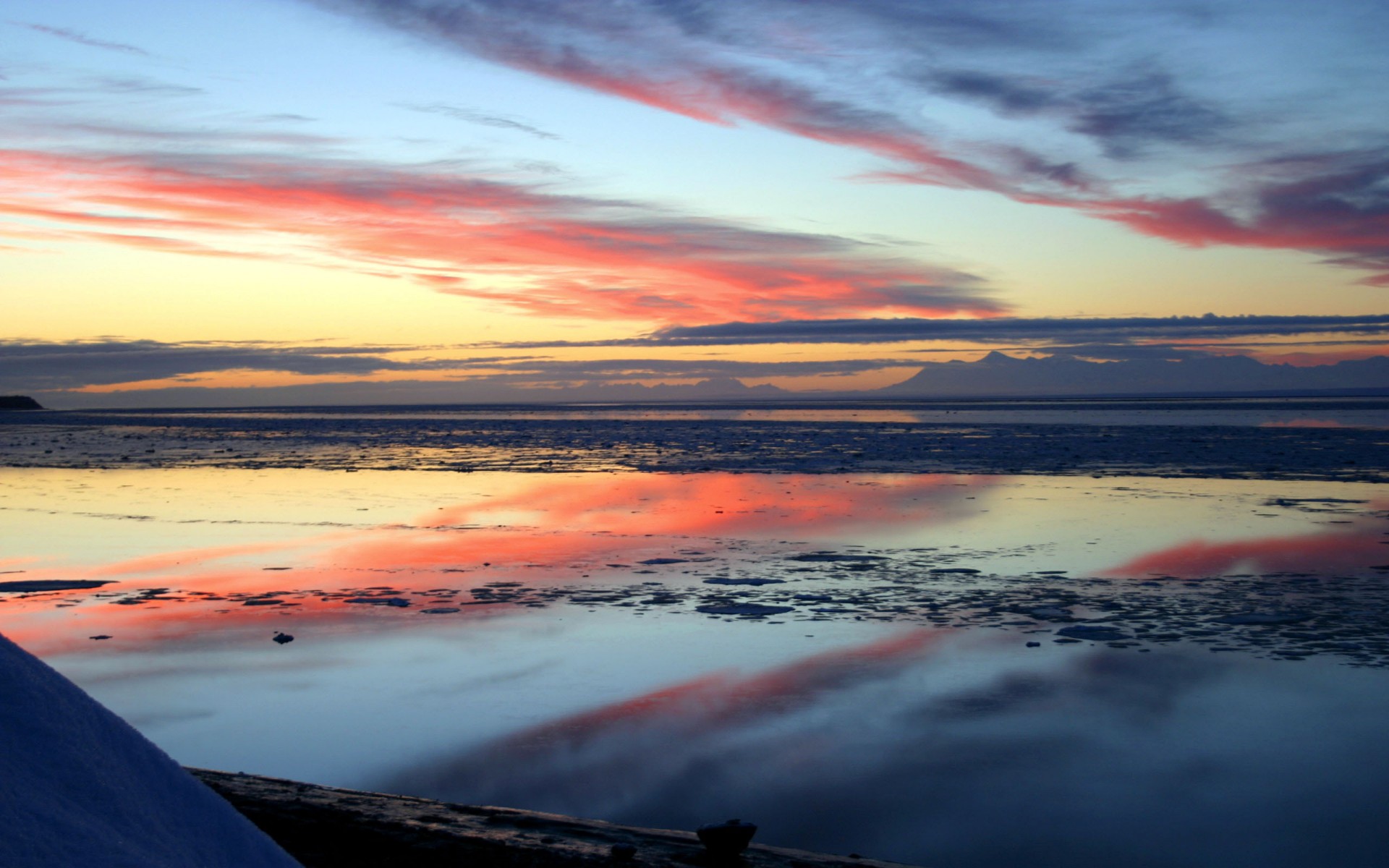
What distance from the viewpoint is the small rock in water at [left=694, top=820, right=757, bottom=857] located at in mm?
4176

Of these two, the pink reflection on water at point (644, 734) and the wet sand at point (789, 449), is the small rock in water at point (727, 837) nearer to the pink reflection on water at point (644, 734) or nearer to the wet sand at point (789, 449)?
the pink reflection on water at point (644, 734)

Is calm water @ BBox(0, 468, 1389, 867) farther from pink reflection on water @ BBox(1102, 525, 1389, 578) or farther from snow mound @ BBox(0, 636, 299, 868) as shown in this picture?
snow mound @ BBox(0, 636, 299, 868)

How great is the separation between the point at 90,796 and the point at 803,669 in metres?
Answer: 5.17

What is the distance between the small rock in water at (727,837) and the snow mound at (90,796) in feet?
5.74

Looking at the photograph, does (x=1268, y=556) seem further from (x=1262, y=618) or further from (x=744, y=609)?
(x=744, y=609)

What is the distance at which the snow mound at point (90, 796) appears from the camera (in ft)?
7.58

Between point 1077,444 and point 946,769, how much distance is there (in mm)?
30876

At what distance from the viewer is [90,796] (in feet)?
8.30

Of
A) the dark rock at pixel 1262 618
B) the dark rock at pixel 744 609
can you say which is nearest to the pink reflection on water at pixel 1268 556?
the dark rock at pixel 1262 618

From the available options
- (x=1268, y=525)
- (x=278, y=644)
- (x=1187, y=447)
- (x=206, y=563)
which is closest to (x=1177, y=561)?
(x=1268, y=525)

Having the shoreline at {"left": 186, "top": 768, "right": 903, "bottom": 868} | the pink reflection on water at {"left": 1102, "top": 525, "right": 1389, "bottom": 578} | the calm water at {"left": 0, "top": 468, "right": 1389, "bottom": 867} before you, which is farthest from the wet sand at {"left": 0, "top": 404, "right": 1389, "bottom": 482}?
the shoreline at {"left": 186, "top": 768, "right": 903, "bottom": 868}

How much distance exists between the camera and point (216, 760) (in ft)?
18.0

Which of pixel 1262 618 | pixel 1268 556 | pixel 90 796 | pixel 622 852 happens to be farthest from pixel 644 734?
pixel 1268 556

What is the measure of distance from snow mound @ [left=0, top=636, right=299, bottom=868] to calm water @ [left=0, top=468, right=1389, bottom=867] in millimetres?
2282
